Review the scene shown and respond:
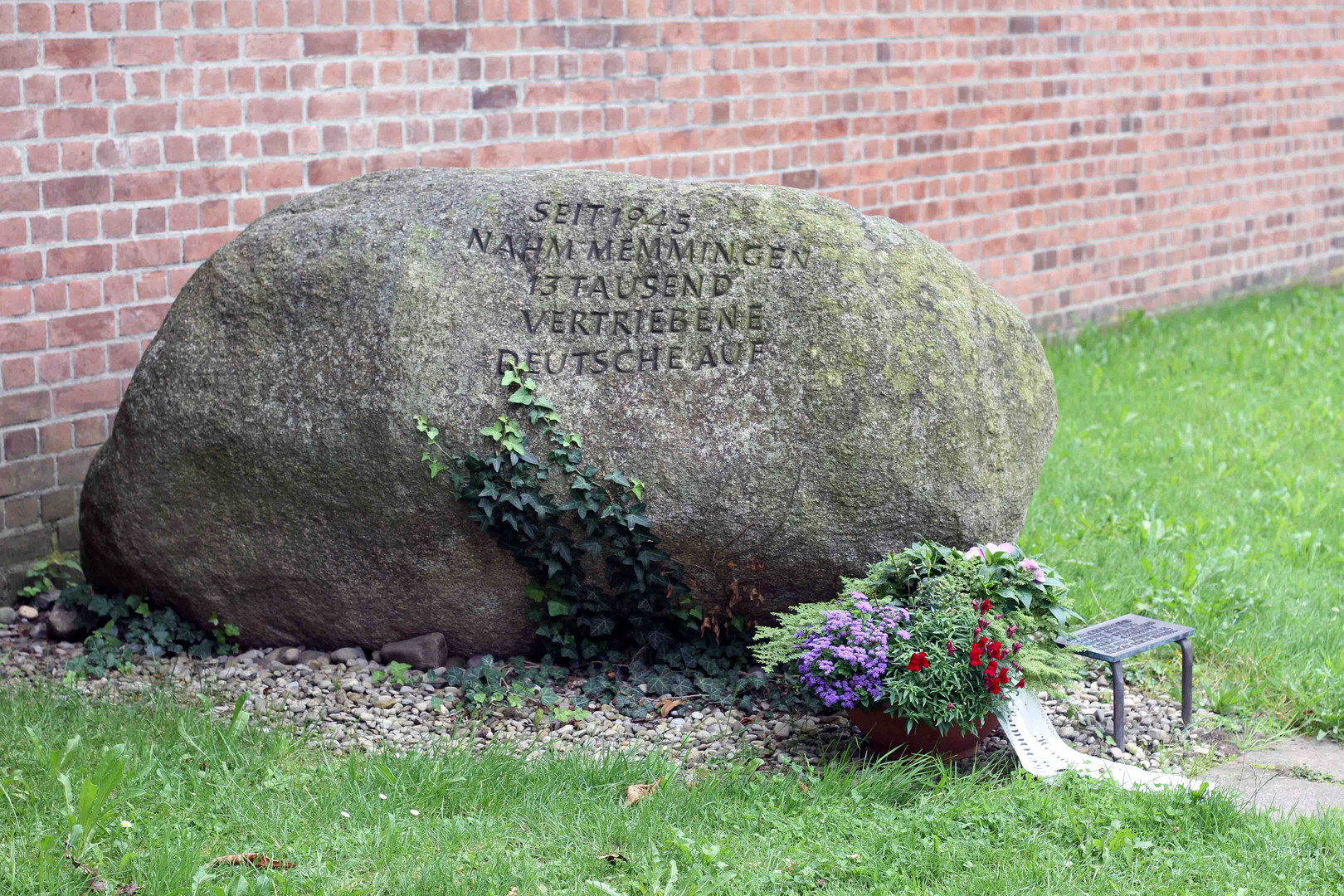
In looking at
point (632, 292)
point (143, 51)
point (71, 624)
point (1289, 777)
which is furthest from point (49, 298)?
point (1289, 777)

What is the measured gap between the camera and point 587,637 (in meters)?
4.35

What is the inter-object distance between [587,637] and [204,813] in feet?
4.45

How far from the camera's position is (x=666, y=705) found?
4.09 meters

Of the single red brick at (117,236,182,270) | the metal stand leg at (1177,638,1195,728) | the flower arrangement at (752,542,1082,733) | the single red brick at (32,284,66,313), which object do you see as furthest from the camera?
the single red brick at (117,236,182,270)

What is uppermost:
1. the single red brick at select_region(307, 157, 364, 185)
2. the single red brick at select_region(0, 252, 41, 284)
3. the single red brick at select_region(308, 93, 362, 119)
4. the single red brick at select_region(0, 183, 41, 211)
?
the single red brick at select_region(308, 93, 362, 119)

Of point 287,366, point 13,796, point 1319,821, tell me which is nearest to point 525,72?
point 287,366

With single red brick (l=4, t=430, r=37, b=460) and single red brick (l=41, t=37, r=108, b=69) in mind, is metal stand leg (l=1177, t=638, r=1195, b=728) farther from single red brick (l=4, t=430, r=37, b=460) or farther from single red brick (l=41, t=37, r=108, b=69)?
single red brick (l=41, t=37, r=108, b=69)

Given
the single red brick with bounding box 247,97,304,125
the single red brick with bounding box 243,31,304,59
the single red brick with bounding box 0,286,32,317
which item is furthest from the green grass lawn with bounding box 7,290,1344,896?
the single red brick with bounding box 243,31,304,59

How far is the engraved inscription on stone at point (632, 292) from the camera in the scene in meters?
4.13

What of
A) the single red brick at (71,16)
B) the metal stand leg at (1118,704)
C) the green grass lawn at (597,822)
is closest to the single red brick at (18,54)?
the single red brick at (71,16)

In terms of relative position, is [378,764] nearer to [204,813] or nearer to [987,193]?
[204,813]

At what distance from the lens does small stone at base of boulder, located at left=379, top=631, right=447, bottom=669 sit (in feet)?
14.1

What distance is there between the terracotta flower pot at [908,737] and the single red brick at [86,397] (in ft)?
10.1

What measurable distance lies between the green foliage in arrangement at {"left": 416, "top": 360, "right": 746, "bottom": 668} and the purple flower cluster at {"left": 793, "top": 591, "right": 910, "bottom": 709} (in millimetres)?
562
